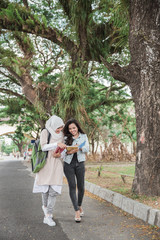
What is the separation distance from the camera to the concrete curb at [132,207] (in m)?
4.12

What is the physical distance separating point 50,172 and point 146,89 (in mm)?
2703

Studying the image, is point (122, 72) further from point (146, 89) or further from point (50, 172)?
point (50, 172)

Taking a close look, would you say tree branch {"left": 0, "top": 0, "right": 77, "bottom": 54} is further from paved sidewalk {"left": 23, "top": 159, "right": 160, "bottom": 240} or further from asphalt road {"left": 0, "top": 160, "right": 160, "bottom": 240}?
paved sidewalk {"left": 23, "top": 159, "right": 160, "bottom": 240}

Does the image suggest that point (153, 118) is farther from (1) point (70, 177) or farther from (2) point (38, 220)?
(2) point (38, 220)

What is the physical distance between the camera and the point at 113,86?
1886cm

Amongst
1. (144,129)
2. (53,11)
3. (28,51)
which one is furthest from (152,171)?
(28,51)

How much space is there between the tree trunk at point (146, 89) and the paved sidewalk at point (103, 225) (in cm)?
92

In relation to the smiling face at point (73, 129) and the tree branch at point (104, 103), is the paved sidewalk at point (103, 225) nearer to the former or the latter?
the smiling face at point (73, 129)

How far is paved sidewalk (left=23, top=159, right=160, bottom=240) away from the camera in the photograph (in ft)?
11.9

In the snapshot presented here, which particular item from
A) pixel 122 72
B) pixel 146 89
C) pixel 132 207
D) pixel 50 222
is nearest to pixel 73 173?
pixel 50 222

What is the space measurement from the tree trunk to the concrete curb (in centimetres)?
44

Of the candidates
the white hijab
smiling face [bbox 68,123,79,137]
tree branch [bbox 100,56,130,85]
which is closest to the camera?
the white hijab

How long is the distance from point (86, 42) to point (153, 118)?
215 inches

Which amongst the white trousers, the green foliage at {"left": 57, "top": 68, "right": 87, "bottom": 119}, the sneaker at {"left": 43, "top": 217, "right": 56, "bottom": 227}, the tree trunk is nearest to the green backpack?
the white trousers
